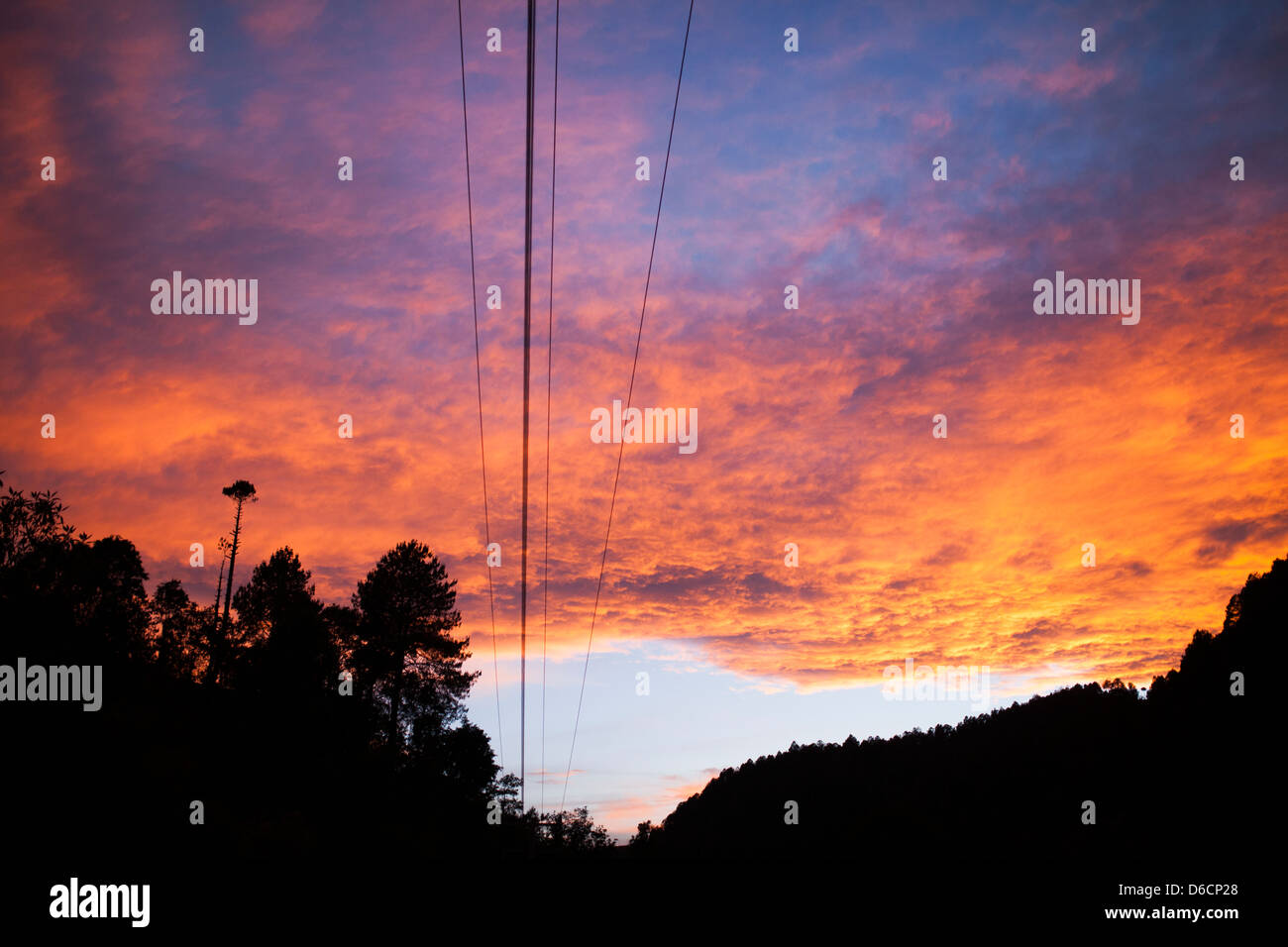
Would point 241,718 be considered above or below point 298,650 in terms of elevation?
below

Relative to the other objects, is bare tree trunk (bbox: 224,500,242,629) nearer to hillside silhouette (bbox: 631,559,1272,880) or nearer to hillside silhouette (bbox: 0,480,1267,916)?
hillside silhouette (bbox: 0,480,1267,916)

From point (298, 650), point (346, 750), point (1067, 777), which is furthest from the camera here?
point (1067, 777)

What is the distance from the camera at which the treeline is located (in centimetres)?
3019

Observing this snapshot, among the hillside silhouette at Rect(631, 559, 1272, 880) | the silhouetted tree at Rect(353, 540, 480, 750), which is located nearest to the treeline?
the silhouetted tree at Rect(353, 540, 480, 750)

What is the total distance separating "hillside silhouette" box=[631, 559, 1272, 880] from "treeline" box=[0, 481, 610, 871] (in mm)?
31425

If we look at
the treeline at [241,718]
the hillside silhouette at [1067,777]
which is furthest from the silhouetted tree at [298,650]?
the hillside silhouette at [1067,777]

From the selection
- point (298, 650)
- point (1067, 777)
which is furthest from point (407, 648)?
point (1067, 777)

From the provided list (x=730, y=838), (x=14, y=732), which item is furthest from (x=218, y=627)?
(x=730, y=838)

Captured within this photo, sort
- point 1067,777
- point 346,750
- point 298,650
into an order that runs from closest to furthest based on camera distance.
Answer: point 346,750, point 298,650, point 1067,777

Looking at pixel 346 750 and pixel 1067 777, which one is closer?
pixel 346 750

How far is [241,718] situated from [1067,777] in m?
103

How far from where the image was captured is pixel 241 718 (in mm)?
49969

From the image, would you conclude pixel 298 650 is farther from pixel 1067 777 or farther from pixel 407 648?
pixel 1067 777

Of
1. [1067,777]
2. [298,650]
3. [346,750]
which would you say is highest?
[298,650]
